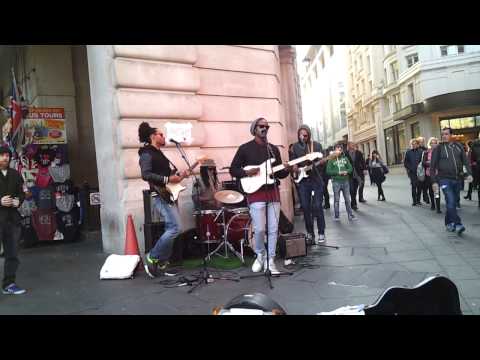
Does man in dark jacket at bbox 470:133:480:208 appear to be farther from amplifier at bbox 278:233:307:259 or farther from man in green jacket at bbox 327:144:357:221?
amplifier at bbox 278:233:307:259

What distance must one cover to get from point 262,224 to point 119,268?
2.21 metres

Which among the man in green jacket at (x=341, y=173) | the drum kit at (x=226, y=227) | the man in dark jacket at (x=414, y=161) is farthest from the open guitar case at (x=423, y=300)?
the man in dark jacket at (x=414, y=161)

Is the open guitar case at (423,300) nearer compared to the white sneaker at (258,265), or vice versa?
the open guitar case at (423,300)

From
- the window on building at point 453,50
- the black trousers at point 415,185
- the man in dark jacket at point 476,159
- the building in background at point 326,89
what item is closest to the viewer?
the man in dark jacket at point 476,159

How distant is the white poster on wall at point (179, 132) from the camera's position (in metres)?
7.57

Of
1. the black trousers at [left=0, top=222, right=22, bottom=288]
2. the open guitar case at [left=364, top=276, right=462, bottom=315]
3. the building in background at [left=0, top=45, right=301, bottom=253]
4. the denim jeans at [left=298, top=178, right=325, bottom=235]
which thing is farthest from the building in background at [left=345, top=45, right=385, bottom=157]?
the open guitar case at [left=364, top=276, right=462, bottom=315]

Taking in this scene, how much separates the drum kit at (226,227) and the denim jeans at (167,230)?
79 cm

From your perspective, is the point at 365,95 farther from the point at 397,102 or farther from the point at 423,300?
the point at 423,300

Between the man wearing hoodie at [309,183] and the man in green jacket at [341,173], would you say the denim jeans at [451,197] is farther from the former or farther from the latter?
the man in green jacket at [341,173]

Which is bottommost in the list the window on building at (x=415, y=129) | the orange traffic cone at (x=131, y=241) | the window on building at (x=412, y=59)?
the orange traffic cone at (x=131, y=241)

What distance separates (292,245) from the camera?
6363 mm
